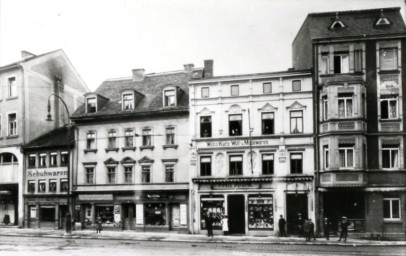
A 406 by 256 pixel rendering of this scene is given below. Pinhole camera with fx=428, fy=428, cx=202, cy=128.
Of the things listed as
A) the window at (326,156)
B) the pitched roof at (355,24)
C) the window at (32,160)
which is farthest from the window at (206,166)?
the window at (32,160)

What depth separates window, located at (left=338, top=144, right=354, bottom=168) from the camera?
29.3 m

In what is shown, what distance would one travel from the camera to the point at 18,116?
1549 inches

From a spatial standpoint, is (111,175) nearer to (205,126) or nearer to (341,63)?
(205,126)

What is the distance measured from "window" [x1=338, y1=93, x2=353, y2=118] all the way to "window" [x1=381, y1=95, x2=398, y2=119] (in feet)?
8.18

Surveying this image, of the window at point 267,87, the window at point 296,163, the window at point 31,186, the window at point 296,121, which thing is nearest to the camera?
the window at point 296,163

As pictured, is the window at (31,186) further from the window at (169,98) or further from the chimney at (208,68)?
the chimney at (208,68)

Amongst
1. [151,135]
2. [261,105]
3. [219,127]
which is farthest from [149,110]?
[261,105]

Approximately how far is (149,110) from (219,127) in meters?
6.15

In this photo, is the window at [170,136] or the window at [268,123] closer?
the window at [268,123]

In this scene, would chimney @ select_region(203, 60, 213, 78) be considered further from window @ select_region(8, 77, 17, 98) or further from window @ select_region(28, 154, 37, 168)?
window @ select_region(8, 77, 17, 98)

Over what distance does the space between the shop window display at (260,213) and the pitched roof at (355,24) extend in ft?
40.9

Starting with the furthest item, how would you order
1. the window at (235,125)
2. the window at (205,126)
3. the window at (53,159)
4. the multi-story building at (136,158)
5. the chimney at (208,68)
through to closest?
the window at (53,159) → the chimney at (208,68) → the multi-story building at (136,158) → the window at (205,126) → the window at (235,125)

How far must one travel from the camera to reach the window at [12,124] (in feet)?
131

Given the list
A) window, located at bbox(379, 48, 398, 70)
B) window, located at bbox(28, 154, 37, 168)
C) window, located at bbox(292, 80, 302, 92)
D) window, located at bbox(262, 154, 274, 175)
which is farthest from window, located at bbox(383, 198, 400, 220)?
window, located at bbox(28, 154, 37, 168)
